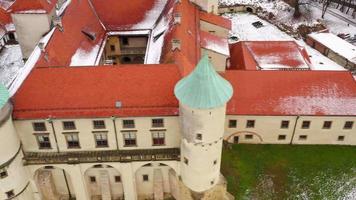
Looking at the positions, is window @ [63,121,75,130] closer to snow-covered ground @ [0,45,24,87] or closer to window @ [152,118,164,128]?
window @ [152,118,164,128]

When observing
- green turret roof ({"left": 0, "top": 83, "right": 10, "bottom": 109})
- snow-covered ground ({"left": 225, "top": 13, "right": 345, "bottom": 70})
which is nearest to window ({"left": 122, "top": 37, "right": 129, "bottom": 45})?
snow-covered ground ({"left": 225, "top": 13, "right": 345, "bottom": 70})

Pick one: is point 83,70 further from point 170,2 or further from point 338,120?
point 338,120

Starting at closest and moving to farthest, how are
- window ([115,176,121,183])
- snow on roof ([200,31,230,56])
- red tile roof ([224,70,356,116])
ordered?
window ([115,176,121,183]) < red tile roof ([224,70,356,116]) < snow on roof ([200,31,230,56])

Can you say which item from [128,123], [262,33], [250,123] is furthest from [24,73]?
[262,33]

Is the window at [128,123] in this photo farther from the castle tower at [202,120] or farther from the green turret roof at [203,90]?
the green turret roof at [203,90]

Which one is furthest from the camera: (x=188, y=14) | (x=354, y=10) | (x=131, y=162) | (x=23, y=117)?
(x=354, y=10)

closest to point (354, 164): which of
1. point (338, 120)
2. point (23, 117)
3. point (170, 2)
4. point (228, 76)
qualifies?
point (338, 120)
